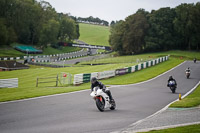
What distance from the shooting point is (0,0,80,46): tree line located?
305 ft

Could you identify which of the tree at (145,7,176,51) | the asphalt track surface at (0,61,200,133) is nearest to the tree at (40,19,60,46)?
the tree at (145,7,176,51)

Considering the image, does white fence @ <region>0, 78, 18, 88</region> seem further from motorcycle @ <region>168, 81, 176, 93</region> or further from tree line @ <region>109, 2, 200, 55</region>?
tree line @ <region>109, 2, 200, 55</region>

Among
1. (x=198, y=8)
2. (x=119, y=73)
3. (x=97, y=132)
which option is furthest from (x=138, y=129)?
(x=198, y=8)

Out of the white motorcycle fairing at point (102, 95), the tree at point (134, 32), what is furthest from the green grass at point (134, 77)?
the tree at point (134, 32)

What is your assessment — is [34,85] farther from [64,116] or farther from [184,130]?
[184,130]

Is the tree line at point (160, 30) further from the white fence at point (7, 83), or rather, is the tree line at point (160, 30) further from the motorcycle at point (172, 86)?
the motorcycle at point (172, 86)

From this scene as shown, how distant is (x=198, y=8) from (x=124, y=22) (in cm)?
2507

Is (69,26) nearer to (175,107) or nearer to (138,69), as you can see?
(138,69)

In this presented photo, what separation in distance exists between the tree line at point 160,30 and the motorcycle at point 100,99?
271 feet

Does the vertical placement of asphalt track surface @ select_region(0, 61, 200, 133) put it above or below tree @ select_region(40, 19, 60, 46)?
below

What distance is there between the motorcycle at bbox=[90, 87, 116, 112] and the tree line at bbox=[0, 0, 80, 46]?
252 ft

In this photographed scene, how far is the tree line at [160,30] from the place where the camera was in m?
96.4

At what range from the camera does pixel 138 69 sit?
50.9 meters

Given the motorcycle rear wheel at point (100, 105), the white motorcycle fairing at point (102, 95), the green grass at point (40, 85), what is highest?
the white motorcycle fairing at point (102, 95)
